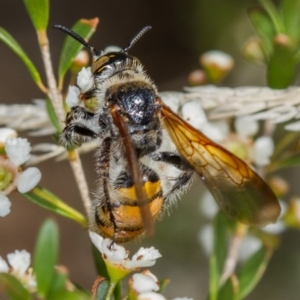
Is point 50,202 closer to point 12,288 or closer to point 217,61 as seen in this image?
point 12,288

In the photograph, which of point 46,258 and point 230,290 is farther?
point 230,290

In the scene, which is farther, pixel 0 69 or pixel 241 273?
pixel 0 69

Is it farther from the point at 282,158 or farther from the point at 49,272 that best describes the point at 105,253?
the point at 282,158

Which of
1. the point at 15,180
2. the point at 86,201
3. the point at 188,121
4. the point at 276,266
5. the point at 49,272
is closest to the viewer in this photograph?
the point at 49,272

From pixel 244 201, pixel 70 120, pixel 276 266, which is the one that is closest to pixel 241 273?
pixel 244 201

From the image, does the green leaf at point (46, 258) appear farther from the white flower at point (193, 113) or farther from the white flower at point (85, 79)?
the white flower at point (193, 113)

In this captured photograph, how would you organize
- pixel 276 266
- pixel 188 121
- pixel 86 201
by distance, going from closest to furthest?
1. pixel 86 201
2. pixel 188 121
3. pixel 276 266

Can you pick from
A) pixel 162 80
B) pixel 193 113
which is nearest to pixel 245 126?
pixel 193 113
